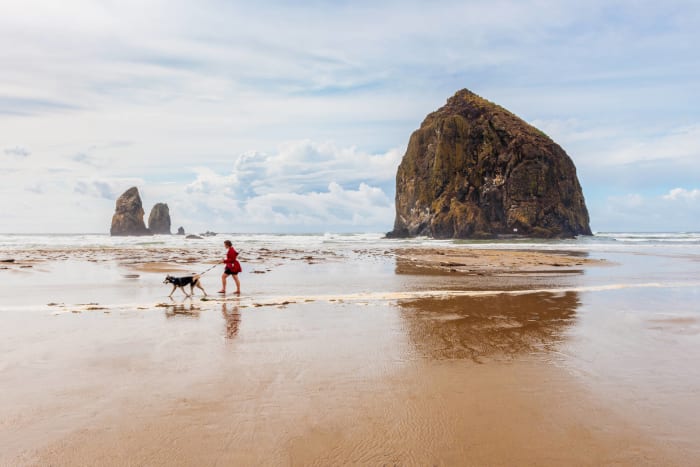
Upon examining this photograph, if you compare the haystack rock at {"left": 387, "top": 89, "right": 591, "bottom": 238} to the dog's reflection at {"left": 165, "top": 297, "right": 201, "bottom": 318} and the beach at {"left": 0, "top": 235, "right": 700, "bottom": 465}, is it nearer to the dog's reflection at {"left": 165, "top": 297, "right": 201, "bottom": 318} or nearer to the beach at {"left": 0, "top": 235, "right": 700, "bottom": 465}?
the dog's reflection at {"left": 165, "top": 297, "right": 201, "bottom": 318}

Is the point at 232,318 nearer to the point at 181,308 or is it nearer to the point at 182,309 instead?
the point at 182,309

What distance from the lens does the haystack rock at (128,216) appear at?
113m

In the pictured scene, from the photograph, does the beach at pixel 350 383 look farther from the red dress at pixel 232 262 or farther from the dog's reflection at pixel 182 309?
the red dress at pixel 232 262

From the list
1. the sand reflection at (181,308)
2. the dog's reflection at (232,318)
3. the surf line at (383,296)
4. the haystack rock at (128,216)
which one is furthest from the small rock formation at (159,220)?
the dog's reflection at (232,318)

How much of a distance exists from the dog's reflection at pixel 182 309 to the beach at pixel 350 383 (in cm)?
8

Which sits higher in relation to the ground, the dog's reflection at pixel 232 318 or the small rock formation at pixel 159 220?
the small rock formation at pixel 159 220

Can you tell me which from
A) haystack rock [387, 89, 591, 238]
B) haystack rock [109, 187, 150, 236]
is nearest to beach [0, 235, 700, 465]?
haystack rock [387, 89, 591, 238]

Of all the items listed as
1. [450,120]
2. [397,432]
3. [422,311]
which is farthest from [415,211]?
[397,432]

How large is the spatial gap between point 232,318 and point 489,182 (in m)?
89.7

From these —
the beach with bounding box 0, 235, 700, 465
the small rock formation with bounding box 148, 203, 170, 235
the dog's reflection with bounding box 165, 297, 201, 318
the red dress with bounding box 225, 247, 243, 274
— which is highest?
the small rock formation with bounding box 148, 203, 170, 235

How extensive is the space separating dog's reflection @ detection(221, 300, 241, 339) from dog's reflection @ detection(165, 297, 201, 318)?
2.08 ft

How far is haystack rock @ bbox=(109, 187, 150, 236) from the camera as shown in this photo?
113 metres

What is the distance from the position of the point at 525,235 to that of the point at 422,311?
8071 centimetres

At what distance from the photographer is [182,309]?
34.6 feet
